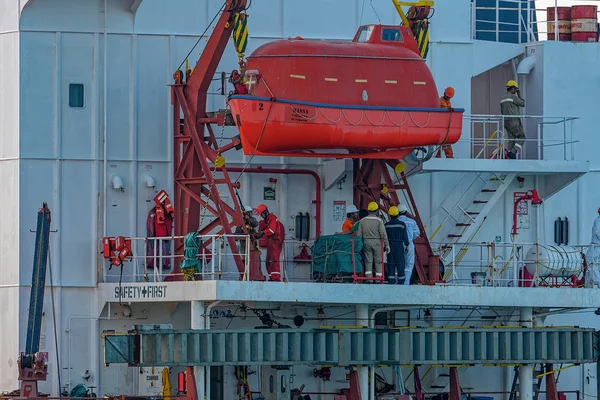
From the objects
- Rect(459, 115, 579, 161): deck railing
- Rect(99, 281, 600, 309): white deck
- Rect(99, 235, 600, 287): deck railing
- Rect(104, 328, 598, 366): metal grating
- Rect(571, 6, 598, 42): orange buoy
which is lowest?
Rect(104, 328, 598, 366): metal grating

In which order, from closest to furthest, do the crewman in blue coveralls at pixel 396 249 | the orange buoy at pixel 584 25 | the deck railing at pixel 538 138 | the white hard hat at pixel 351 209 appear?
1. the crewman in blue coveralls at pixel 396 249
2. the white hard hat at pixel 351 209
3. the deck railing at pixel 538 138
4. the orange buoy at pixel 584 25

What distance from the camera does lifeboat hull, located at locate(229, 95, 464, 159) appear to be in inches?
1292

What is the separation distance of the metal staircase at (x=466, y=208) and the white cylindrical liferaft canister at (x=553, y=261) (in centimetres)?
174

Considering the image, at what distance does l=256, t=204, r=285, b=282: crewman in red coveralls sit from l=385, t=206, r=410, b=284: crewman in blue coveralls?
6.81 ft

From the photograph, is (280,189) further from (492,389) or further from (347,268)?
(492,389)

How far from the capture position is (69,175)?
35.2 m

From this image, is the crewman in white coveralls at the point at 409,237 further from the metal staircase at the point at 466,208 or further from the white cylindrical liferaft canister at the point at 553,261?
the white cylindrical liferaft canister at the point at 553,261

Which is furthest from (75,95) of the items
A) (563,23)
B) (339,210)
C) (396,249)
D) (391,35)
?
(563,23)

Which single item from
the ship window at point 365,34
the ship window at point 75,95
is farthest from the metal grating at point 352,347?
the ship window at point 365,34

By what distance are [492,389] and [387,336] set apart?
4.50 meters

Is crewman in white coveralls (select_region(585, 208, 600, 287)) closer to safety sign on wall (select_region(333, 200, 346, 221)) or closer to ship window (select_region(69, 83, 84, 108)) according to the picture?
safety sign on wall (select_region(333, 200, 346, 221))

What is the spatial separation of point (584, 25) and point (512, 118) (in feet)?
11.0

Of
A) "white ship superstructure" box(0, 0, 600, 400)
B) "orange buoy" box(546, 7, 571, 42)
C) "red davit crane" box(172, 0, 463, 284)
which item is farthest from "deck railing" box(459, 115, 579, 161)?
"red davit crane" box(172, 0, 463, 284)

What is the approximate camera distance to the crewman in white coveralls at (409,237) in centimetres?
3381
